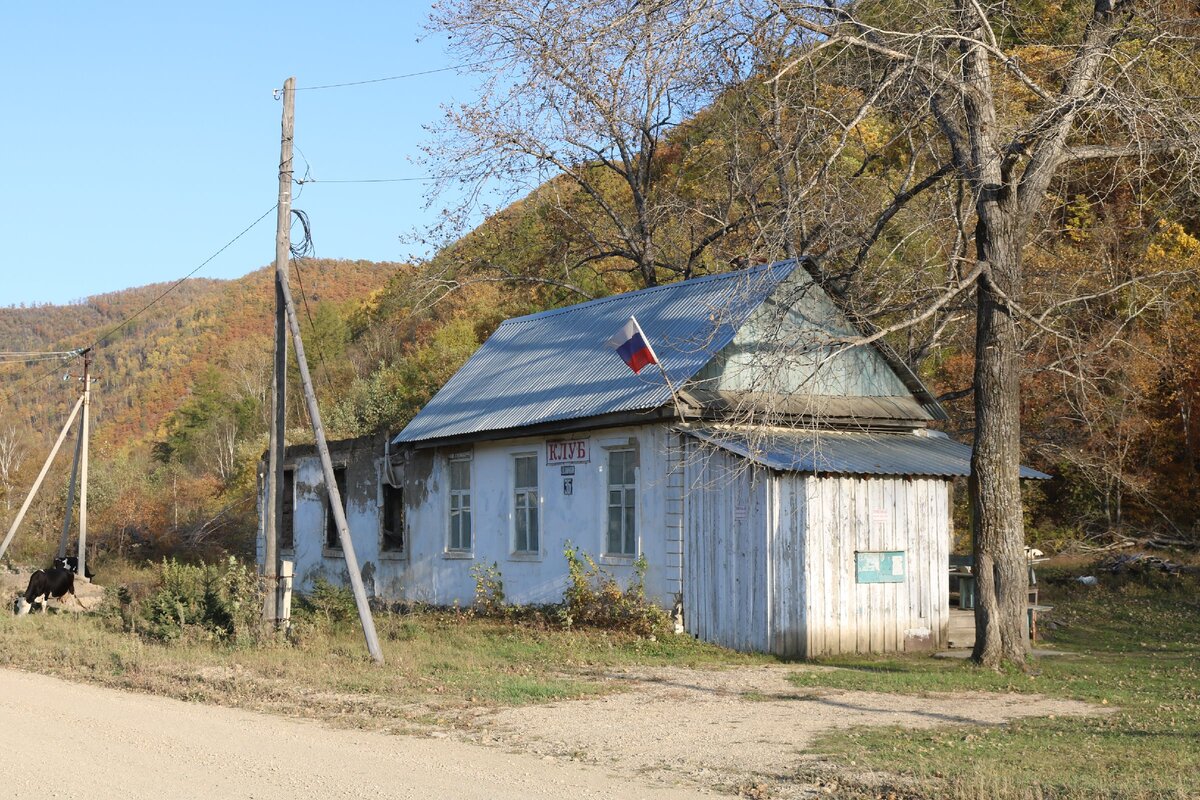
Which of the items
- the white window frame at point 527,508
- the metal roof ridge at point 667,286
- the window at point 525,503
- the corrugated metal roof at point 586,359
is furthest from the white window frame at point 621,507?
the metal roof ridge at point 667,286

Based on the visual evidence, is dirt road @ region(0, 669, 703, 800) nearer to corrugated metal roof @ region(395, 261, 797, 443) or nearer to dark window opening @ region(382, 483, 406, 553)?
corrugated metal roof @ region(395, 261, 797, 443)

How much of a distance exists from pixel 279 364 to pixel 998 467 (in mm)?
9419

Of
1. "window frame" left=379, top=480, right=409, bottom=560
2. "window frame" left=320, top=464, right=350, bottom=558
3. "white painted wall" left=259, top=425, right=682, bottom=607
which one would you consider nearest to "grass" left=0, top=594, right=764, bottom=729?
"white painted wall" left=259, top=425, right=682, bottom=607

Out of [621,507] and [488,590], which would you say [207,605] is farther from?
[621,507]

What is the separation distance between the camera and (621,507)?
17.7 m

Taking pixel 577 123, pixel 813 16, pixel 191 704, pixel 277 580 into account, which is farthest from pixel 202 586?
pixel 577 123

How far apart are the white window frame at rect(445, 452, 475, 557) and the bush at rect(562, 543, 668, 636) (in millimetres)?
3147

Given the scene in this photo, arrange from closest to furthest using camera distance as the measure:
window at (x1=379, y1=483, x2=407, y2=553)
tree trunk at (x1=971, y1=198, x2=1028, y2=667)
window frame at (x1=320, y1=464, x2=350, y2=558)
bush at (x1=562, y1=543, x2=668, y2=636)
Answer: tree trunk at (x1=971, y1=198, x2=1028, y2=667) < bush at (x1=562, y1=543, x2=668, y2=636) < window at (x1=379, y1=483, x2=407, y2=553) < window frame at (x1=320, y1=464, x2=350, y2=558)

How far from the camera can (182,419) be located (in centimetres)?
7462

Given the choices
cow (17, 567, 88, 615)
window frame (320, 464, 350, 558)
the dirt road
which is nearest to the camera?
the dirt road

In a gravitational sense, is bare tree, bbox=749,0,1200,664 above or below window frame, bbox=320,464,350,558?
above

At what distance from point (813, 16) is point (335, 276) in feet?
270

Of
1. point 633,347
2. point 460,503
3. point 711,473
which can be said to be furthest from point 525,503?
point 711,473

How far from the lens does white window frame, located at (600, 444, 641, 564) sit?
17.3 meters
